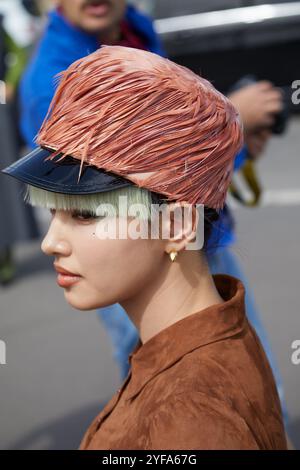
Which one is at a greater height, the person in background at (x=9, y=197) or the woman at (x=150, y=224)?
the woman at (x=150, y=224)

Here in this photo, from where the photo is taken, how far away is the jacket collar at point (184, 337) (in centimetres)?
A: 170

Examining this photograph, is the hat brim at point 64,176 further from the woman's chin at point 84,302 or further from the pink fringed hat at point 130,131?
the woman's chin at point 84,302

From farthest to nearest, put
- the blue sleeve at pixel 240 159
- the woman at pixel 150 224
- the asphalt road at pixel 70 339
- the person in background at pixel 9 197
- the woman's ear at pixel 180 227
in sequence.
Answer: the person in background at pixel 9 197 → the asphalt road at pixel 70 339 → the blue sleeve at pixel 240 159 → the woman's ear at pixel 180 227 → the woman at pixel 150 224

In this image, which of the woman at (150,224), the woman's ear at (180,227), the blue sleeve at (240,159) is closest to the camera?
the woman at (150,224)

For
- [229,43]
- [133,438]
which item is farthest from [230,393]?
[229,43]

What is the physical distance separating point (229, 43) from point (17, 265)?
17.6 ft

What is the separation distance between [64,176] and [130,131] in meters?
A: 0.17

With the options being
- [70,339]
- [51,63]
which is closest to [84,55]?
[51,63]

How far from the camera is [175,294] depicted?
1.80 meters

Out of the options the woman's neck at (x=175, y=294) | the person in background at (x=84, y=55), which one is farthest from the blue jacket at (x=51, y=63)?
the woman's neck at (x=175, y=294)

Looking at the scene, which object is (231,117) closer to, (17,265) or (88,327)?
(88,327)

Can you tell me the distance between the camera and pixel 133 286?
1777 mm

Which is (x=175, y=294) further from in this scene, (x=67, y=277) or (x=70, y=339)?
(x=70, y=339)

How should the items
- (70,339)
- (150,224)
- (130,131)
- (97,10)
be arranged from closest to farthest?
(130,131)
(150,224)
(97,10)
(70,339)
